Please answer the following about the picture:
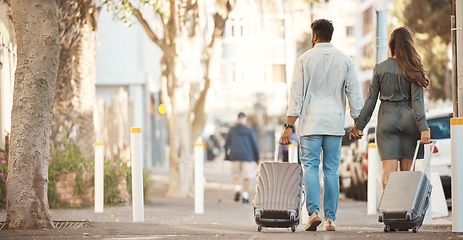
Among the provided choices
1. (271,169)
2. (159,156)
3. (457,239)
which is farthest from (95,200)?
(159,156)

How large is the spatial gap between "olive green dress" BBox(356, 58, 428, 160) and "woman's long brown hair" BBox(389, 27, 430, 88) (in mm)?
58

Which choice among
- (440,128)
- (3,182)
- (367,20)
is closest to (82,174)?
(3,182)

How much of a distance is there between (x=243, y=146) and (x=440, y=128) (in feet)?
18.0

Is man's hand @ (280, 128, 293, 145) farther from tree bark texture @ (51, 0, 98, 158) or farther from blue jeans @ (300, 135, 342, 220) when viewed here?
tree bark texture @ (51, 0, 98, 158)

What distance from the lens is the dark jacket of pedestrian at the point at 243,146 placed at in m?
19.4

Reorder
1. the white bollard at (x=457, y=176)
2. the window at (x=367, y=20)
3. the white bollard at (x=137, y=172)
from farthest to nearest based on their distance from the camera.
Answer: the window at (x=367, y=20), the white bollard at (x=137, y=172), the white bollard at (x=457, y=176)

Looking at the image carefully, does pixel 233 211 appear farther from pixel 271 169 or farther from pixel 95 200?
pixel 271 169

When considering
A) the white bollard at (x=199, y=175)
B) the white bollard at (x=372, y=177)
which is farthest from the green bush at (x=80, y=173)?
the white bollard at (x=372, y=177)

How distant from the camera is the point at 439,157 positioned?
14.4 m

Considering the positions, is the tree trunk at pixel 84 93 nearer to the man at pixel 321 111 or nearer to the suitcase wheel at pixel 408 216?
the man at pixel 321 111

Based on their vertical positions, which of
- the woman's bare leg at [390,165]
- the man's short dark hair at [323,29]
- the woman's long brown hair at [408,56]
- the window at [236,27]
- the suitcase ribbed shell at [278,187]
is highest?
the window at [236,27]

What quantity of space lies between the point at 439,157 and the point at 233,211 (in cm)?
340

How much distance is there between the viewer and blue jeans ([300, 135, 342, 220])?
8250mm

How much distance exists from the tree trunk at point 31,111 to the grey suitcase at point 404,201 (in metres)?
3.11
